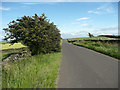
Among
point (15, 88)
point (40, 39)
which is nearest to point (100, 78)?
point (15, 88)

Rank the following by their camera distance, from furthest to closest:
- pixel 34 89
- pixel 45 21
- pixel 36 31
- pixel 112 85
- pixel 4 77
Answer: pixel 45 21 → pixel 36 31 → pixel 4 77 → pixel 112 85 → pixel 34 89

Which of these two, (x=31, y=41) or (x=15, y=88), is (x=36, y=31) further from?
(x=15, y=88)

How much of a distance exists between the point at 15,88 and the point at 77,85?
9.28ft

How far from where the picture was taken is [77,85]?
513cm

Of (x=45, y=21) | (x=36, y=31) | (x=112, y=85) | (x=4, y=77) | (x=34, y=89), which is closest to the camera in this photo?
(x=34, y=89)

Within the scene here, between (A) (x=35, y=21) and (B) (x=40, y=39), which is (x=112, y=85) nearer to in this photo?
(B) (x=40, y=39)

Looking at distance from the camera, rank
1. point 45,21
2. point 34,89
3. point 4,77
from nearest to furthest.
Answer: point 34,89
point 4,77
point 45,21

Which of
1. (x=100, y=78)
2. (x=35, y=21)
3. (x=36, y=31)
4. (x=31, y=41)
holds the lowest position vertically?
(x=100, y=78)

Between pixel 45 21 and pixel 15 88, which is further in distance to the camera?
pixel 45 21

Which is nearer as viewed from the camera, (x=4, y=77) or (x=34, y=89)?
Answer: (x=34, y=89)

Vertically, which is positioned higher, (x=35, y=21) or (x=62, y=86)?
(x=35, y=21)

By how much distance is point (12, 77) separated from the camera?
5777mm

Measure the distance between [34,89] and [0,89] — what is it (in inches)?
63.2

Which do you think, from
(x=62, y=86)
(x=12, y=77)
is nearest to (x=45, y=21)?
(x=12, y=77)
